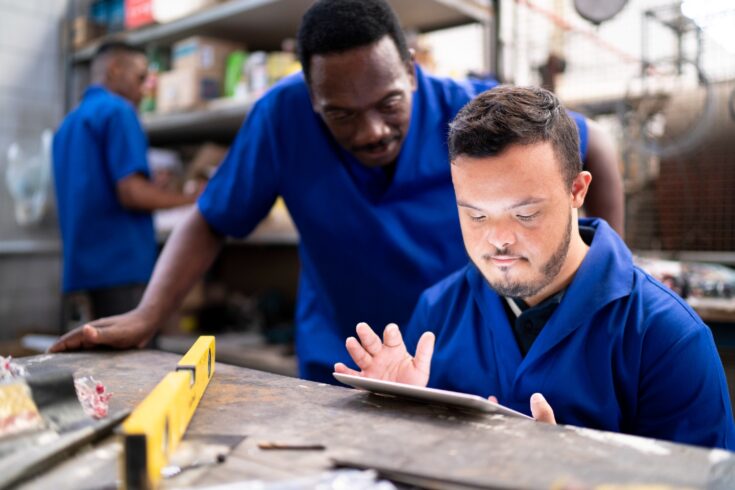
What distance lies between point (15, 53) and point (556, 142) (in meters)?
3.52

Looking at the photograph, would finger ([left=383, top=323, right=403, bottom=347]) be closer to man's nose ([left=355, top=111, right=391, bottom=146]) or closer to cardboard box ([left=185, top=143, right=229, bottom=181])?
man's nose ([left=355, top=111, right=391, bottom=146])

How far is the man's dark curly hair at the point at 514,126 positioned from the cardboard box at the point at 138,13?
8.27 feet

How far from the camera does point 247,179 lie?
5.14 ft

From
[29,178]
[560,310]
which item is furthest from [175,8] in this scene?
[560,310]

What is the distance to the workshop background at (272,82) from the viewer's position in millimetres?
2486

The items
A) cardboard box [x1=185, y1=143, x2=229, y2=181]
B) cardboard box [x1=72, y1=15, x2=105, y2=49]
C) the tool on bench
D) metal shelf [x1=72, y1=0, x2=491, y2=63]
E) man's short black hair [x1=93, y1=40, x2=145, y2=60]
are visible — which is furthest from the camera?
cardboard box [x1=72, y1=15, x2=105, y2=49]

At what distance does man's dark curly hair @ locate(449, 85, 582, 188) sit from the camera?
96cm

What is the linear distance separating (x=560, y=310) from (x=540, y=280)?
5cm

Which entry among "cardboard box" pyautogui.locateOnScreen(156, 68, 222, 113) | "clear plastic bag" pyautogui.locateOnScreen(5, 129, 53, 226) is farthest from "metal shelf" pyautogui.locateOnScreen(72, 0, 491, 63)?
"clear plastic bag" pyautogui.locateOnScreen(5, 129, 53, 226)

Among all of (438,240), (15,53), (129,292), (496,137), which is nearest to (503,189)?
(496,137)

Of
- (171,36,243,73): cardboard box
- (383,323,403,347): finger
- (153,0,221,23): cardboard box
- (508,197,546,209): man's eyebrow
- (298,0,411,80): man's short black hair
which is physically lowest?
(383,323,403,347): finger

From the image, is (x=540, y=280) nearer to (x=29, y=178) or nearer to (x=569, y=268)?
(x=569, y=268)

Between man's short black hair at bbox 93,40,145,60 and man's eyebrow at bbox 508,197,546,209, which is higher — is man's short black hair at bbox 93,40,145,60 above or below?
above

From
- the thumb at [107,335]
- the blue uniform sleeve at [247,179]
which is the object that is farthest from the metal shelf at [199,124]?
the thumb at [107,335]
